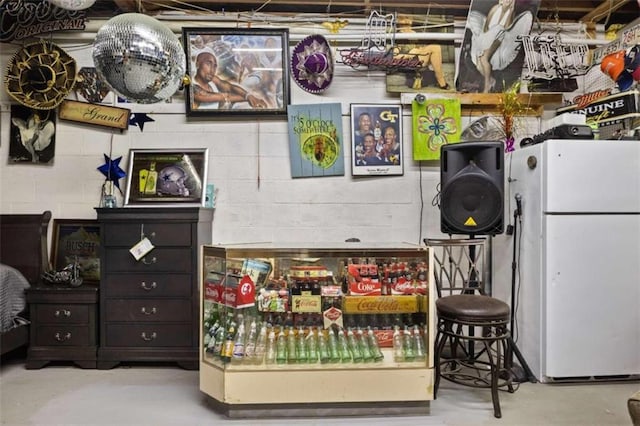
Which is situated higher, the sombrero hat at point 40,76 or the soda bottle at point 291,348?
the sombrero hat at point 40,76

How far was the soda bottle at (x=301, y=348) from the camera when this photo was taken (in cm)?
225

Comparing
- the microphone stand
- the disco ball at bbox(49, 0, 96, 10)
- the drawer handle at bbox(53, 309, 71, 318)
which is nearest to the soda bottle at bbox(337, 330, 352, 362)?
the microphone stand

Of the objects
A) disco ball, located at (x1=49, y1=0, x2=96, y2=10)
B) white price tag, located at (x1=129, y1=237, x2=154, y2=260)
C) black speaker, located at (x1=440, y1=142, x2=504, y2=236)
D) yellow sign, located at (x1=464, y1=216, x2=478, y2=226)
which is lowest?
white price tag, located at (x1=129, y1=237, x2=154, y2=260)

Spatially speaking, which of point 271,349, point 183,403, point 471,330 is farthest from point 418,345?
point 183,403

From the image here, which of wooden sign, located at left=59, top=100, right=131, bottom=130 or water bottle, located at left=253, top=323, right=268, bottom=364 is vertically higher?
wooden sign, located at left=59, top=100, right=131, bottom=130

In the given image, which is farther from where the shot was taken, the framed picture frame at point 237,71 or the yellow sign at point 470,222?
the framed picture frame at point 237,71

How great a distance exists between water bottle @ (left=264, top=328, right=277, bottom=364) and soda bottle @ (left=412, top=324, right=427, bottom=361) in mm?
733

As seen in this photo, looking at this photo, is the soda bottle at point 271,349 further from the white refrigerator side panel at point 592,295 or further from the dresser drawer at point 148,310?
the white refrigerator side panel at point 592,295

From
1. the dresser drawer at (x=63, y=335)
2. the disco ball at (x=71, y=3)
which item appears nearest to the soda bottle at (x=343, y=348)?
the dresser drawer at (x=63, y=335)

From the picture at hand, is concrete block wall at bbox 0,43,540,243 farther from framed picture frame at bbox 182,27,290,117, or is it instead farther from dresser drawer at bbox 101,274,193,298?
dresser drawer at bbox 101,274,193,298

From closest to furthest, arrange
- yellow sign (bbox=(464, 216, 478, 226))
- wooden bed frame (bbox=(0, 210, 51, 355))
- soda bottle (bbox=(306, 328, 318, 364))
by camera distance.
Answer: soda bottle (bbox=(306, 328, 318, 364))
yellow sign (bbox=(464, 216, 478, 226))
wooden bed frame (bbox=(0, 210, 51, 355))

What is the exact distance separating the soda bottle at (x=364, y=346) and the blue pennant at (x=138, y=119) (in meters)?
2.33

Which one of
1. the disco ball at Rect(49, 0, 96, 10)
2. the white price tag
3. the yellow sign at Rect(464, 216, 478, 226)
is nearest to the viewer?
the disco ball at Rect(49, 0, 96, 10)

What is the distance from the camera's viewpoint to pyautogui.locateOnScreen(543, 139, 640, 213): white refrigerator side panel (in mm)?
2658
